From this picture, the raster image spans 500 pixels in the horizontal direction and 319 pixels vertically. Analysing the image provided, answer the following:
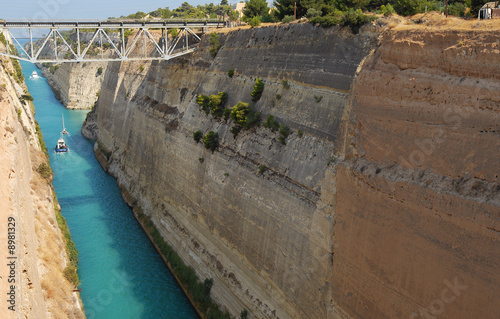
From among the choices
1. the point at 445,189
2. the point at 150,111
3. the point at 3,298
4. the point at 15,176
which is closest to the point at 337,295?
the point at 445,189

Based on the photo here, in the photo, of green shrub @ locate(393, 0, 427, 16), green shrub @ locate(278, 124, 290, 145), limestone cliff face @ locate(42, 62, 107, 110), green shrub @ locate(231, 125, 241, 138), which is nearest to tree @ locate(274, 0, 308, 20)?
green shrub @ locate(393, 0, 427, 16)

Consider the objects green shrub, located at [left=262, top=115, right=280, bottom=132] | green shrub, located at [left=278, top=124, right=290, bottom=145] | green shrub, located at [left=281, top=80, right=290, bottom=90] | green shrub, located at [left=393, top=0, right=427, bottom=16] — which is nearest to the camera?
green shrub, located at [left=278, top=124, right=290, bottom=145]

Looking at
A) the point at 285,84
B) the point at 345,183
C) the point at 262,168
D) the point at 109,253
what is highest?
the point at 285,84

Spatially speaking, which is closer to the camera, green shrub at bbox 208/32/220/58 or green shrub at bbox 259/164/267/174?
green shrub at bbox 259/164/267/174

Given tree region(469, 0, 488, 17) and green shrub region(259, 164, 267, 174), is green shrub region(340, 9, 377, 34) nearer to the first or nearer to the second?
tree region(469, 0, 488, 17)

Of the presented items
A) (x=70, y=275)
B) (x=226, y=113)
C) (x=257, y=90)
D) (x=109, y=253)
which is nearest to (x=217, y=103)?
(x=226, y=113)

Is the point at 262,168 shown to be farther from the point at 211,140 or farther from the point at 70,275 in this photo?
the point at 70,275
